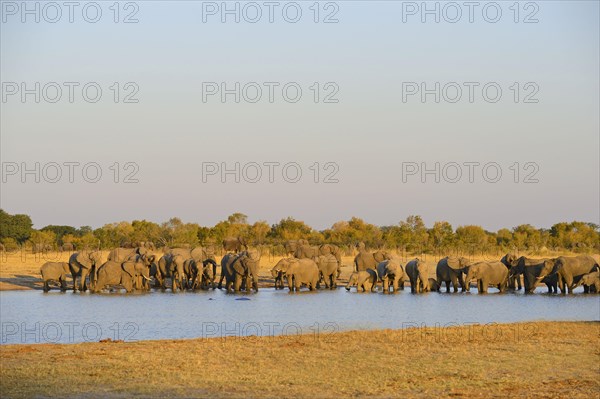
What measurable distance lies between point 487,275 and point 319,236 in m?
52.5

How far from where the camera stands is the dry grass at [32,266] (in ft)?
123

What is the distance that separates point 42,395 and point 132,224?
80.1 meters

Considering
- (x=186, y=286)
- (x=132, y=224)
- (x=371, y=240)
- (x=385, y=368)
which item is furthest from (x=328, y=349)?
(x=132, y=224)

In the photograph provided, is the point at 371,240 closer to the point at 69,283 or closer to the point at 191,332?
the point at 69,283

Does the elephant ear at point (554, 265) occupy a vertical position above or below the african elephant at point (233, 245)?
below

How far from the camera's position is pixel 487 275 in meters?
36.6

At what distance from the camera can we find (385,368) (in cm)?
1552

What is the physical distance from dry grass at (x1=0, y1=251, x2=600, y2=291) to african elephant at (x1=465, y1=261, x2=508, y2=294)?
8219mm

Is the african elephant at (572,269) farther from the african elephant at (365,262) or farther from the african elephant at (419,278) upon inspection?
the african elephant at (365,262)

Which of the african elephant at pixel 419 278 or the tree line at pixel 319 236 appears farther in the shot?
the tree line at pixel 319 236

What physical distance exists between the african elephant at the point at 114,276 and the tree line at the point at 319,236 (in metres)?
30.0

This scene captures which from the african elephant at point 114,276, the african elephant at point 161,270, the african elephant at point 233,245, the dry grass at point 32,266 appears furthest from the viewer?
the african elephant at point 233,245

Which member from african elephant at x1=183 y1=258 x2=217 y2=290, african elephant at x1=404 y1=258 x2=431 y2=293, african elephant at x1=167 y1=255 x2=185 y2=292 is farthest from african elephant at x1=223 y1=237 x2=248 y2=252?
african elephant at x1=404 y1=258 x2=431 y2=293

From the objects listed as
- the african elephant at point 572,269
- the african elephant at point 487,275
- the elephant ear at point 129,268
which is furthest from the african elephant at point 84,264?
the african elephant at point 572,269
